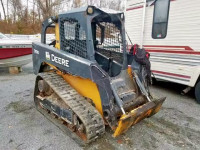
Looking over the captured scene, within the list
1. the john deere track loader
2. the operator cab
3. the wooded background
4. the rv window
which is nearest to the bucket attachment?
the john deere track loader

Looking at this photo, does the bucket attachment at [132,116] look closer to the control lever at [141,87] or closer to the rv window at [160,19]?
the control lever at [141,87]

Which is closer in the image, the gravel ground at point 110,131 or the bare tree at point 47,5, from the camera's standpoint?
the gravel ground at point 110,131

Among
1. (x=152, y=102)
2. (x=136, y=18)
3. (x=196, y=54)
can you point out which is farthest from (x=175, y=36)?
(x=152, y=102)

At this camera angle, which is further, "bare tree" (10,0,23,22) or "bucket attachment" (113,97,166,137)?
"bare tree" (10,0,23,22)

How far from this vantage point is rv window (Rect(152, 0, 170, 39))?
15.8ft

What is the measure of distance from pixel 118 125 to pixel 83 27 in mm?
1568

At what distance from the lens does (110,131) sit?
3037 millimetres

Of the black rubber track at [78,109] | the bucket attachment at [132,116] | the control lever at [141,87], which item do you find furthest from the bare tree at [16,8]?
the bucket attachment at [132,116]

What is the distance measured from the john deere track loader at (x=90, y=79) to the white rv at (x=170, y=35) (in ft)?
6.20

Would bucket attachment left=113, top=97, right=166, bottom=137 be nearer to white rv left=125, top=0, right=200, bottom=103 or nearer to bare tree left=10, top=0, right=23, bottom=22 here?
white rv left=125, top=0, right=200, bottom=103

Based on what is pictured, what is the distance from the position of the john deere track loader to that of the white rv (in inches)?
74.4

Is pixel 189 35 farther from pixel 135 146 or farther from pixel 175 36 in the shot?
pixel 135 146

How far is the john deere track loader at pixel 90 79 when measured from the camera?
8.25 feet

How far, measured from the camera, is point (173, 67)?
4738 mm
